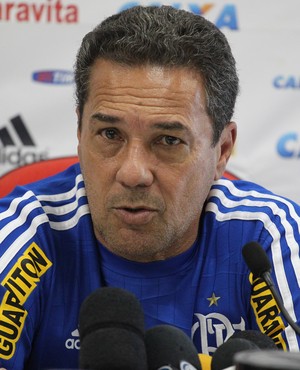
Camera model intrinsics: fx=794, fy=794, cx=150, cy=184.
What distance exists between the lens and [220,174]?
1.87 meters

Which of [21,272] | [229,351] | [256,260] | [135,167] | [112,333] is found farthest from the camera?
[21,272]

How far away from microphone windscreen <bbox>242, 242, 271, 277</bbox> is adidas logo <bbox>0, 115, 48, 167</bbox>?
4.53 feet

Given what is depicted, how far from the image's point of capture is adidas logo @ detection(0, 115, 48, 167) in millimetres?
2518

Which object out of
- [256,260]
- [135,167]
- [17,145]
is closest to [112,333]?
[256,260]

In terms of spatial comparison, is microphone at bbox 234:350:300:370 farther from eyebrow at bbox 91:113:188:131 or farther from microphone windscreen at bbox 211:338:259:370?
eyebrow at bbox 91:113:188:131

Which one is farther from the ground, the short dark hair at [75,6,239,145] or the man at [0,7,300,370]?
the short dark hair at [75,6,239,145]

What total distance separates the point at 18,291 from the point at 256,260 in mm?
568

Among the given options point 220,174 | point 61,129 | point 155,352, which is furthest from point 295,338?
point 61,129

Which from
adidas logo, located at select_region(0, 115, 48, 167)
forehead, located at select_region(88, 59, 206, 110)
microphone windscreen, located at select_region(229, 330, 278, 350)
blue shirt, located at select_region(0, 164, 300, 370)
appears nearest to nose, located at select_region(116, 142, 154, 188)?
forehead, located at select_region(88, 59, 206, 110)

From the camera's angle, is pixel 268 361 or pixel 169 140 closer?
pixel 268 361

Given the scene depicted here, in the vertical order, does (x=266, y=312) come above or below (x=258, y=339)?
below

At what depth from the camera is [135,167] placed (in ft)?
5.02

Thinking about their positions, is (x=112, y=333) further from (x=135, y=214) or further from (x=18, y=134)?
(x=18, y=134)

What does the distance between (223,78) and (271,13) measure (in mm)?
935
